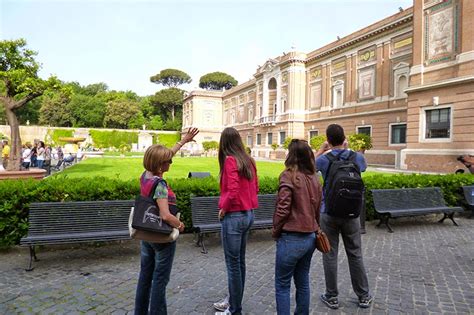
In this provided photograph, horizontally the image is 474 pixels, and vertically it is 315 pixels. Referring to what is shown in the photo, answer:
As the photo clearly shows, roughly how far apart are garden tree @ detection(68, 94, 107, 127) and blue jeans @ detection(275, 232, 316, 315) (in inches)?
2842

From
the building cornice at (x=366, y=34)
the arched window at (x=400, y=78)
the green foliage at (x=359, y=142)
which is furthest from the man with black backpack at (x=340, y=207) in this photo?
the building cornice at (x=366, y=34)

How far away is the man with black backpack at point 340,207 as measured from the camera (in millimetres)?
3484

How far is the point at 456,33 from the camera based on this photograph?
62.0 feet

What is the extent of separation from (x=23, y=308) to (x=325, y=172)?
3.56 m

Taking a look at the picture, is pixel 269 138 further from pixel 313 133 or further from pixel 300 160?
pixel 300 160

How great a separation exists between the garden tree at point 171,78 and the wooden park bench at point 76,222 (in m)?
84.8

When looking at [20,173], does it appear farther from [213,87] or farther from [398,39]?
[213,87]

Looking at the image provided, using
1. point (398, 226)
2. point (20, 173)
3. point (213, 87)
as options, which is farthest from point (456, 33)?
point (213, 87)

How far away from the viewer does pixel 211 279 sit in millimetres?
4465

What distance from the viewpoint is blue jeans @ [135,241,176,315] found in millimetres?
2969

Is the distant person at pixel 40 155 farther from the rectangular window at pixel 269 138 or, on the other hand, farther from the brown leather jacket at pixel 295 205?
the rectangular window at pixel 269 138

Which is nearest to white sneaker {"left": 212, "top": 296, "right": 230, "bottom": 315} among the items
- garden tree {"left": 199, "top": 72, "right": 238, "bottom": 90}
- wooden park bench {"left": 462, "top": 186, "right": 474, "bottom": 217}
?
wooden park bench {"left": 462, "top": 186, "right": 474, "bottom": 217}

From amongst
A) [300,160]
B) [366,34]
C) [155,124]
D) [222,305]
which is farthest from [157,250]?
[155,124]

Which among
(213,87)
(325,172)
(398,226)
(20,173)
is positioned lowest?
(398,226)
